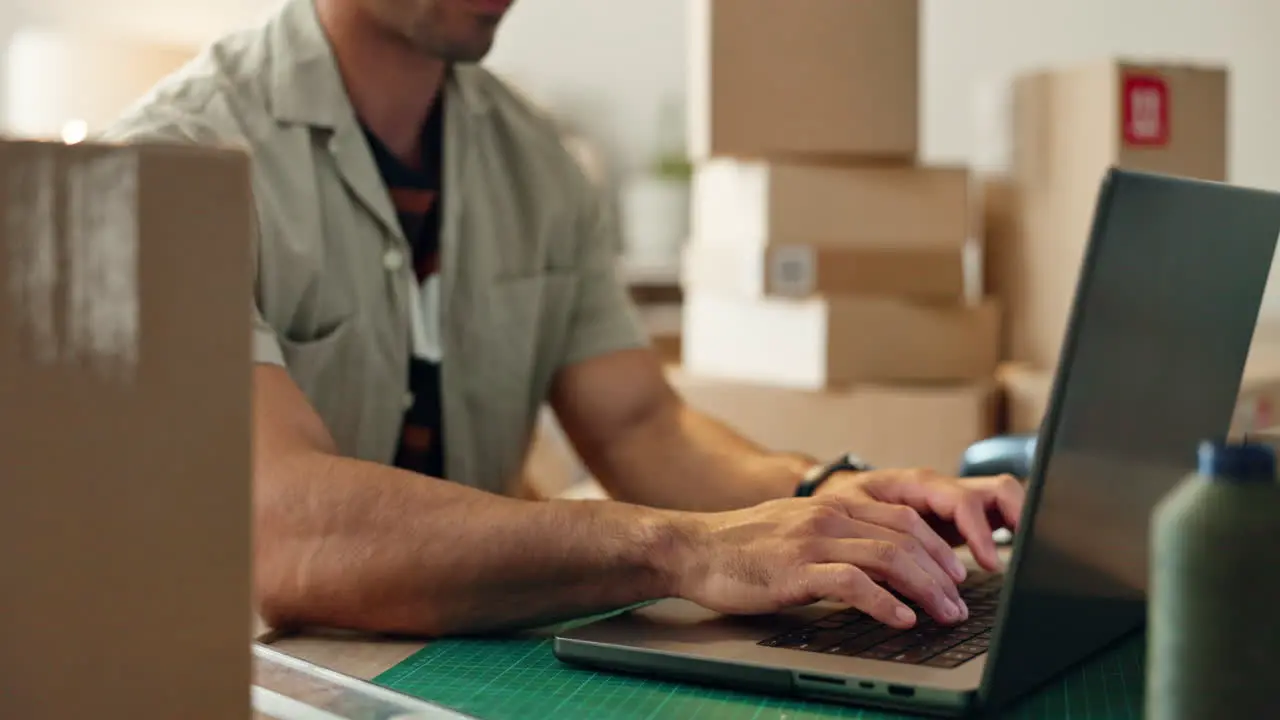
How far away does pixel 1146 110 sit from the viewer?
193 centimetres

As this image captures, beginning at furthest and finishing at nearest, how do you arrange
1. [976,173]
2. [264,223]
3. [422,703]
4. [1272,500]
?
1. [976,173]
2. [264,223]
3. [422,703]
4. [1272,500]

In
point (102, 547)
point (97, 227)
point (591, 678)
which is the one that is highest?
point (97, 227)

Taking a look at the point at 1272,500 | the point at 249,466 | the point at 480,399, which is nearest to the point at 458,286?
the point at 480,399

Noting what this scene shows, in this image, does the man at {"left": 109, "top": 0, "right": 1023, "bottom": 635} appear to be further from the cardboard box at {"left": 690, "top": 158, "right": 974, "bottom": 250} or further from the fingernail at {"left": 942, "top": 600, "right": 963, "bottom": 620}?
the cardboard box at {"left": 690, "top": 158, "right": 974, "bottom": 250}

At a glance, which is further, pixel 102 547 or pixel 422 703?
pixel 422 703

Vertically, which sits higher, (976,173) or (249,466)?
(976,173)

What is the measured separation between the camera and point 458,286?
1.45m

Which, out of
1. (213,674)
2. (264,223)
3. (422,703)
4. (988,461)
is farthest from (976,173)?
(213,674)

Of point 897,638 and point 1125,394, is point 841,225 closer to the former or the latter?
point 897,638

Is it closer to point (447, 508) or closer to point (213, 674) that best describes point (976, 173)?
point (447, 508)

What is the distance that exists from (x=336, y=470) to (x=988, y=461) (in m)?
0.57

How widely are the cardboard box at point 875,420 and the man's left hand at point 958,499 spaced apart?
737 mm

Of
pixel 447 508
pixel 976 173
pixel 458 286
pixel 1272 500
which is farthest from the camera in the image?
pixel 976 173

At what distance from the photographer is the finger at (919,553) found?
88 cm
